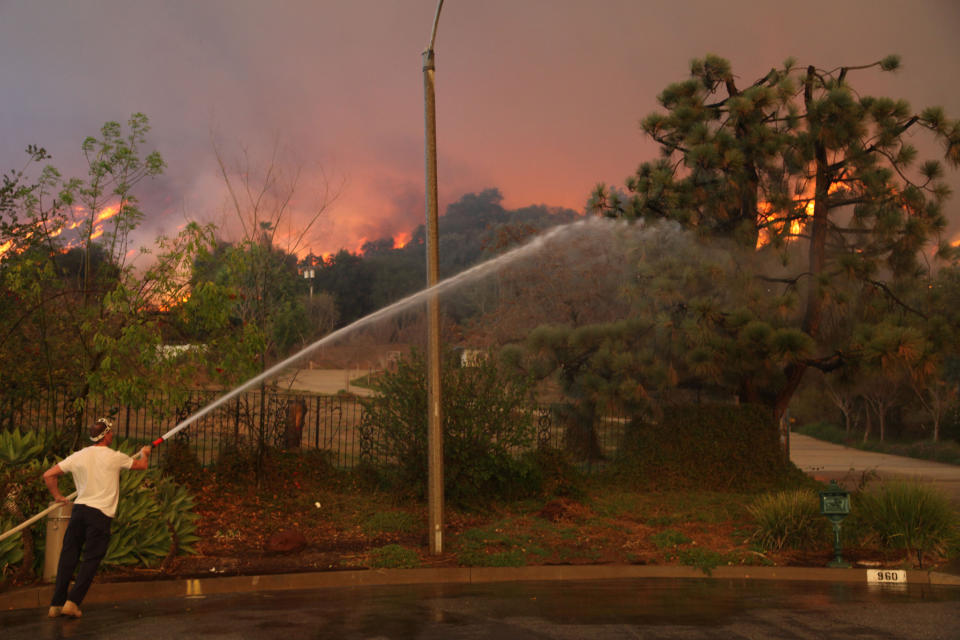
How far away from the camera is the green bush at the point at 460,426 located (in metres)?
12.6

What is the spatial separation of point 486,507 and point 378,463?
76.2 inches

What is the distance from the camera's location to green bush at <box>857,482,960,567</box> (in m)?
10.3

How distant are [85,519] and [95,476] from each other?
382 mm

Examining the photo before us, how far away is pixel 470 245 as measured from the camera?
183 feet

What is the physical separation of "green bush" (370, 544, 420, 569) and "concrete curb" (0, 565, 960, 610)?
0.15 meters

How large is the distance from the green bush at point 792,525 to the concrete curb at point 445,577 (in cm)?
97

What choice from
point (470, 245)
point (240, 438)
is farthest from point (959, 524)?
point (470, 245)

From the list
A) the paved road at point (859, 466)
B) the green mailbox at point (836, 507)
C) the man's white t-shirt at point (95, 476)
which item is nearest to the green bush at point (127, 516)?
the man's white t-shirt at point (95, 476)

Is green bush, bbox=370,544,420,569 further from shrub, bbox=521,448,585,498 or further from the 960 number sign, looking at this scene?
the 960 number sign

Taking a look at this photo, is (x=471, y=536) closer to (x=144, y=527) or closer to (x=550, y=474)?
(x=550, y=474)

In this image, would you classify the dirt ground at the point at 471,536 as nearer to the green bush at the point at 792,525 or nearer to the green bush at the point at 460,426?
the green bush at the point at 792,525

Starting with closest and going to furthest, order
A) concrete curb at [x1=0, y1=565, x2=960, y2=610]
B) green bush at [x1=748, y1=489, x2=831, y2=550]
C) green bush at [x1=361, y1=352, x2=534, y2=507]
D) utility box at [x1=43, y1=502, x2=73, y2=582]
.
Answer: utility box at [x1=43, y1=502, x2=73, y2=582], concrete curb at [x1=0, y1=565, x2=960, y2=610], green bush at [x1=748, y1=489, x2=831, y2=550], green bush at [x1=361, y1=352, x2=534, y2=507]

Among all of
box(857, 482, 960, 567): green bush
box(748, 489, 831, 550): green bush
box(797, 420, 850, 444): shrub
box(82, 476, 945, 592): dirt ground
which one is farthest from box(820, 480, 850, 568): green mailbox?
box(797, 420, 850, 444): shrub

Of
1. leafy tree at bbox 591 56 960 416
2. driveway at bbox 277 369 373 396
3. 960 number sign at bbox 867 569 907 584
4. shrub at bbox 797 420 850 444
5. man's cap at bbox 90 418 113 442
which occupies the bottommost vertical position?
960 number sign at bbox 867 569 907 584
